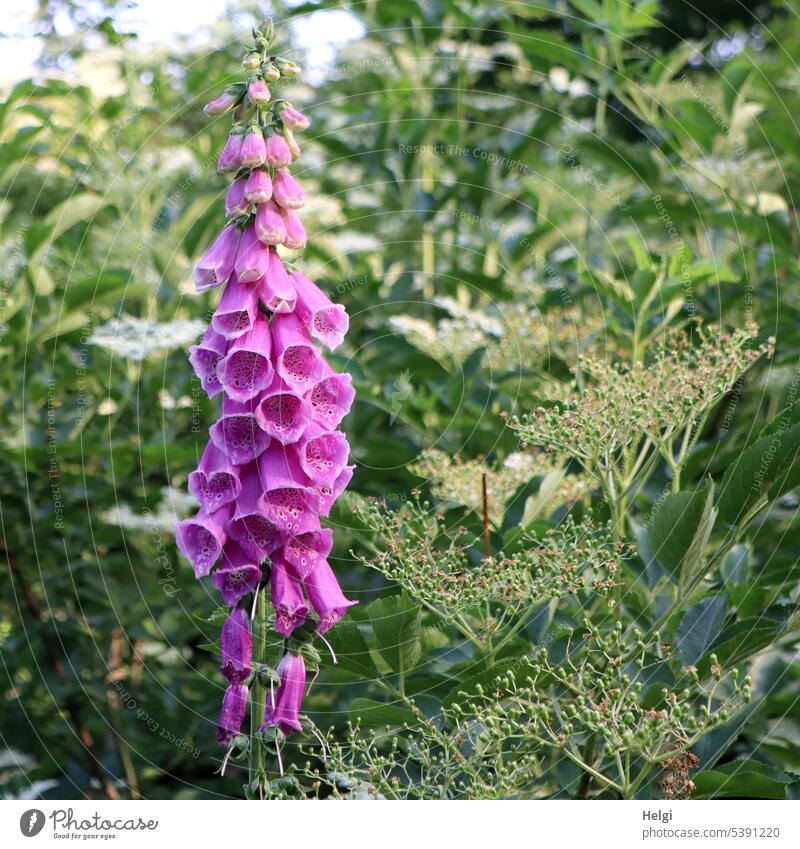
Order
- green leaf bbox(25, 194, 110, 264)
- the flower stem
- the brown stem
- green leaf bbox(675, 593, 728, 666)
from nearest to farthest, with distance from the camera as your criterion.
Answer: the flower stem < green leaf bbox(675, 593, 728, 666) < the brown stem < green leaf bbox(25, 194, 110, 264)

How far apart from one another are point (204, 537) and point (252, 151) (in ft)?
1.66

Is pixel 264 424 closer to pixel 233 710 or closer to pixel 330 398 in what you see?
pixel 330 398

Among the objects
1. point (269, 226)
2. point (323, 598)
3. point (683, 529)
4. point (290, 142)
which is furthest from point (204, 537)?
point (683, 529)

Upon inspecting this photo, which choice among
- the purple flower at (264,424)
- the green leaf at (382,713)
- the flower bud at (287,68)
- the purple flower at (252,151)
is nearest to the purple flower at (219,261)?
the purple flower at (264,424)

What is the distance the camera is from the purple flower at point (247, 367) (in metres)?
1.28

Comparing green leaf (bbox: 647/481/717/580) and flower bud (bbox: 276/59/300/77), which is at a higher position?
flower bud (bbox: 276/59/300/77)

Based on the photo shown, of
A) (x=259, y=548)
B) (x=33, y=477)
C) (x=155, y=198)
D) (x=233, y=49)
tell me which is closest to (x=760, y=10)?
(x=233, y=49)

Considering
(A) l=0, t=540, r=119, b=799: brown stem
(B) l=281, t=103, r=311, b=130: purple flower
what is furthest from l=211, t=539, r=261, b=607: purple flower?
(A) l=0, t=540, r=119, b=799: brown stem

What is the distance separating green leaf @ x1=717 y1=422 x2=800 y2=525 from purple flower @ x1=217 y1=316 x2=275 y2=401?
688mm

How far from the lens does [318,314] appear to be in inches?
54.6

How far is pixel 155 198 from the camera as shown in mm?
2936

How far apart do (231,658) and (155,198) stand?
6.40ft

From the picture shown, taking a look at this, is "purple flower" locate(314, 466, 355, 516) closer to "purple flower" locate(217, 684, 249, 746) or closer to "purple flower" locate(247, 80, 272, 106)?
"purple flower" locate(217, 684, 249, 746)

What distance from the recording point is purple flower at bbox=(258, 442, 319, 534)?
128 centimetres
